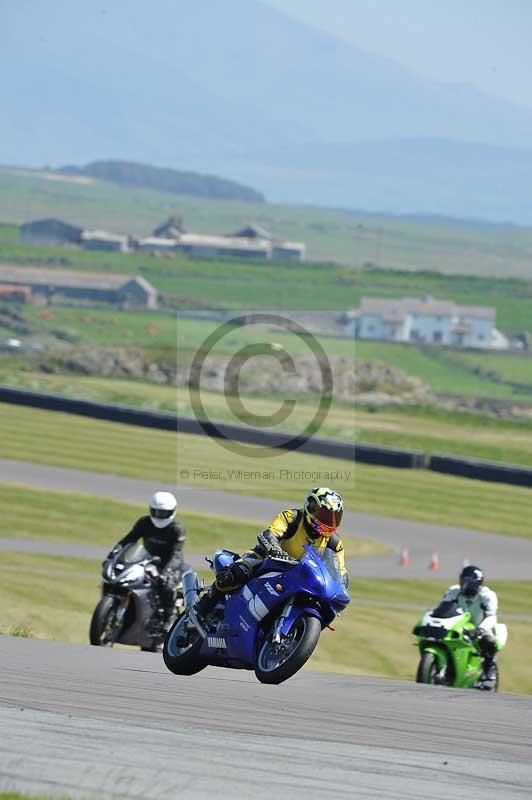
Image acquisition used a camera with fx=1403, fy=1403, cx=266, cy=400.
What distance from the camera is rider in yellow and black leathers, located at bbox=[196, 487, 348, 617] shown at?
1121 centimetres

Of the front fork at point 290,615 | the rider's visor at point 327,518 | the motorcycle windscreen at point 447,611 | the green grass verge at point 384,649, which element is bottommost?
the green grass verge at point 384,649

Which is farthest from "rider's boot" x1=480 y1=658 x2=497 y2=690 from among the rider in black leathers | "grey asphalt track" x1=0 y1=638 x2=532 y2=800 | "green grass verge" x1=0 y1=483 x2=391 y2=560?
"green grass verge" x1=0 y1=483 x2=391 y2=560

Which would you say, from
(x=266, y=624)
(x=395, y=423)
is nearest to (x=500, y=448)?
(x=395, y=423)

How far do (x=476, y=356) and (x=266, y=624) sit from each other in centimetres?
10622

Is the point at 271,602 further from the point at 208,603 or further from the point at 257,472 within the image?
the point at 257,472

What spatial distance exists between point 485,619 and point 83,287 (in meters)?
121

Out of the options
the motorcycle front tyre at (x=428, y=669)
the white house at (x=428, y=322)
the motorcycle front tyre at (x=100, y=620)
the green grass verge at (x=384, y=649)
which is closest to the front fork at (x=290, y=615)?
the motorcycle front tyre at (x=428, y=669)

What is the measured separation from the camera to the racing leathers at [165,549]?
16.7 m

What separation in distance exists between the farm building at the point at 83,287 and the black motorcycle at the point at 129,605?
114009 millimetres

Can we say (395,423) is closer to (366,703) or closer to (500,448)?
(500,448)

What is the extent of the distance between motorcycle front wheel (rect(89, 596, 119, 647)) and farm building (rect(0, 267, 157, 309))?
114 meters

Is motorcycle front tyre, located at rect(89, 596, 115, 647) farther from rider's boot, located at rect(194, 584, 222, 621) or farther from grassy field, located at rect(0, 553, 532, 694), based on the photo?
rider's boot, located at rect(194, 584, 222, 621)

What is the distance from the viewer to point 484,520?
126ft

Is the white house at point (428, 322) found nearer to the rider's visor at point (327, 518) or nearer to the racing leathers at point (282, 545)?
the racing leathers at point (282, 545)
